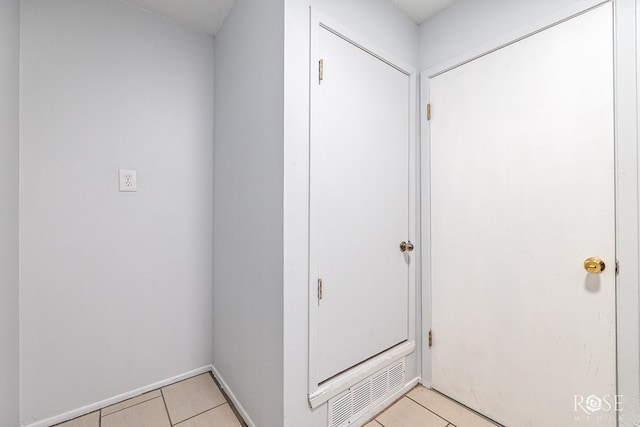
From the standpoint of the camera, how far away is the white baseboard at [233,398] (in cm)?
144

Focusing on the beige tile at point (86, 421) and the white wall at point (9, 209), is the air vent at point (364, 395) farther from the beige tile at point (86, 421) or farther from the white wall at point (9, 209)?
the white wall at point (9, 209)

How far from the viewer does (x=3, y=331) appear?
122 cm

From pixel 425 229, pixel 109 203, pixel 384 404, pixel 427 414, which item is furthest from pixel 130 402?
pixel 425 229

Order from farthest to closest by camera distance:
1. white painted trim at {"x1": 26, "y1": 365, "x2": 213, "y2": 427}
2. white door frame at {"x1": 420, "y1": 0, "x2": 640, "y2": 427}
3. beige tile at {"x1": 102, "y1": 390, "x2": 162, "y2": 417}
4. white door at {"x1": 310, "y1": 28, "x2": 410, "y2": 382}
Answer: beige tile at {"x1": 102, "y1": 390, "x2": 162, "y2": 417} → white painted trim at {"x1": 26, "y1": 365, "x2": 213, "y2": 427} → white door at {"x1": 310, "y1": 28, "x2": 410, "y2": 382} → white door frame at {"x1": 420, "y1": 0, "x2": 640, "y2": 427}

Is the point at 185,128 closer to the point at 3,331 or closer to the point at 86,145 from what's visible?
the point at 86,145

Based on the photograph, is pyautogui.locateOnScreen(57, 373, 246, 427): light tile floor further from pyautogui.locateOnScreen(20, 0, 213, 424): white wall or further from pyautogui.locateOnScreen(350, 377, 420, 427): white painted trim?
pyautogui.locateOnScreen(350, 377, 420, 427): white painted trim

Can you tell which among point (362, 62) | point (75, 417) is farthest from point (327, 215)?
point (75, 417)

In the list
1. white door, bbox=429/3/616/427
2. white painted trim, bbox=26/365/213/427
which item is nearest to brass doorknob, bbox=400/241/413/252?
white door, bbox=429/3/616/427

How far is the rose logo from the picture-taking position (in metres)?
1.16

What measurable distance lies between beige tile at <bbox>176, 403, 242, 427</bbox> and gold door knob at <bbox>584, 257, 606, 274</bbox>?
186 cm

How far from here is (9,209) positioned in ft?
4.18

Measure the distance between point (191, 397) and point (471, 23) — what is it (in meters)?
2.79

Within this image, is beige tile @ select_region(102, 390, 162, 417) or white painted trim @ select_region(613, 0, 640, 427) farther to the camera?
beige tile @ select_region(102, 390, 162, 417)

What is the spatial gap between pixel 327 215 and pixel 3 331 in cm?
157
